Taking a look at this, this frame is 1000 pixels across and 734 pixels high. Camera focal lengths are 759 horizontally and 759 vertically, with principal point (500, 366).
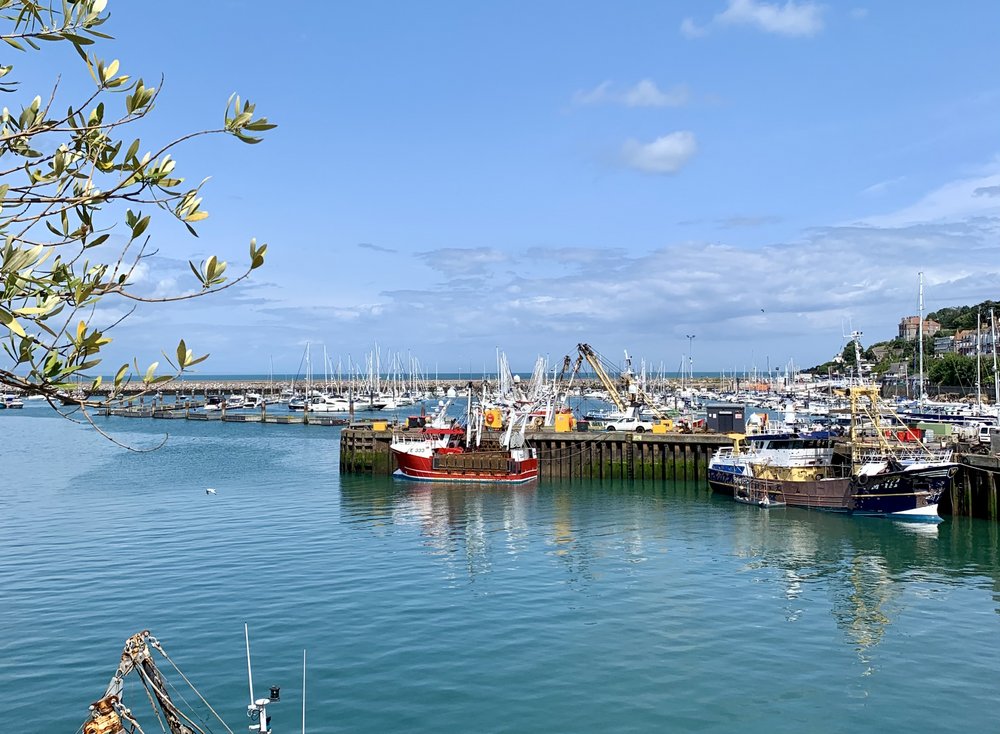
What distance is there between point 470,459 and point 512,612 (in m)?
34.2

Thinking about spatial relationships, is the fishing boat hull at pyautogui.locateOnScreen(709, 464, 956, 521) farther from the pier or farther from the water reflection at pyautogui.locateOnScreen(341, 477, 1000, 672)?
the pier

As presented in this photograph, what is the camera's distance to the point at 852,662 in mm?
21156

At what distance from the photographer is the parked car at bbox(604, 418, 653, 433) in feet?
237

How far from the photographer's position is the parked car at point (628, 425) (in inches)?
2842

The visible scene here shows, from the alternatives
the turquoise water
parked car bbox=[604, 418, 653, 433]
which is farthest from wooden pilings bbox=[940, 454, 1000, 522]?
parked car bbox=[604, 418, 653, 433]

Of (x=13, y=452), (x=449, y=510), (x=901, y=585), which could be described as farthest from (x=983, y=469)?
(x=13, y=452)

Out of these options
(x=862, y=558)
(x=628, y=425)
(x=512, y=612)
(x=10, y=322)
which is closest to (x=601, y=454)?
A: (x=628, y=425)

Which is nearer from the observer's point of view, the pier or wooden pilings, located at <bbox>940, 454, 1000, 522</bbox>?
wooden pilings, located at <bbox>940, 454, 1000, 522</bbox>

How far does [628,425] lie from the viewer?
75375 millimetres

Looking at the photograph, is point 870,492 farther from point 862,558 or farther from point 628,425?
point 628,425

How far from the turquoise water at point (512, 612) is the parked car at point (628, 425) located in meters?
23.3

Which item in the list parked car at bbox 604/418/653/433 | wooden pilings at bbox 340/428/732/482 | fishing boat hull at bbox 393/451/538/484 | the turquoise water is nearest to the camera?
the turquoise water

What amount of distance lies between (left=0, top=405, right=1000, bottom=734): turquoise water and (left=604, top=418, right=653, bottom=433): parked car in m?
23.3

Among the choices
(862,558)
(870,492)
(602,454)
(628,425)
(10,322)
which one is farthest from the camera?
(628,425)
